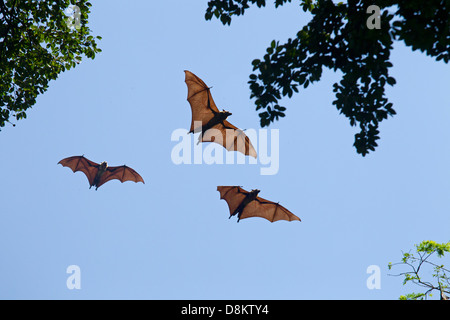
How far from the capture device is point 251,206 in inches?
610

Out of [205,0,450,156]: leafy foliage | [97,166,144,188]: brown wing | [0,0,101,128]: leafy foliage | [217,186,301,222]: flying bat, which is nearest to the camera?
[205,0,450,156]: leafy foliage

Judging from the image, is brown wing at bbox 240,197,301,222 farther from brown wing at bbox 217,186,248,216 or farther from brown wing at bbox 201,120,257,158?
brown wing at bbox 201,120,257,158

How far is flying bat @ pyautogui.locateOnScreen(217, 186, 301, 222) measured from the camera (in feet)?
49.7

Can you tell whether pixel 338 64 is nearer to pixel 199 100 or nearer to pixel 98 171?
pixel 199 100

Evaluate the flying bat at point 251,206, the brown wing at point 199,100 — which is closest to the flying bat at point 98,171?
the flying bat at point 251,206

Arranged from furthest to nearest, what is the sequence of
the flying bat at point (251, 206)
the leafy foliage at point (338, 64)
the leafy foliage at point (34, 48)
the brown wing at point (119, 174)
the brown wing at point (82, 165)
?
the brown wing at point (119, 174) → the brown wing at point (82, 165) → the flying bat at point (251, 206) → the leafy foliage at point (34, 48) → the leafy foliage at point (338, 64)

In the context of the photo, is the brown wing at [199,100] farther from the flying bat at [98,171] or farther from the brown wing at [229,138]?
the flying bat at [98,171]

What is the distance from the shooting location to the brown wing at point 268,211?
15148 mm

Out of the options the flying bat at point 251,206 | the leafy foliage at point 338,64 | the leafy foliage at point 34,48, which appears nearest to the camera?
the leafy foliage at point 338,64

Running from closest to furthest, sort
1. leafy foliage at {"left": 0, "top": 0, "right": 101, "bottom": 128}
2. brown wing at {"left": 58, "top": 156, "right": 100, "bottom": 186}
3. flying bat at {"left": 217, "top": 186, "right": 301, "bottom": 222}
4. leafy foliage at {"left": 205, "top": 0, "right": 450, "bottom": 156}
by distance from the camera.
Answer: leafy foliage at {"left": 205, "top": 0, "right": 450, "bottom": 156} < leafy foliage at {"left": 0, "top": 0, "right": 101, "bottom": 128} < flying bat at {"left": 217, "top": 186, "right": 301, "bottom": 222} < brown wing at {"left": 58, "top": 156, "right": 100, "bottom": 186}

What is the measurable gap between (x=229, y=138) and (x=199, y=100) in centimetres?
217

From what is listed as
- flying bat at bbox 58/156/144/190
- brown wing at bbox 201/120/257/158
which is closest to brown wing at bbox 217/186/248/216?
brown wing at bbox 201/120/257/158
